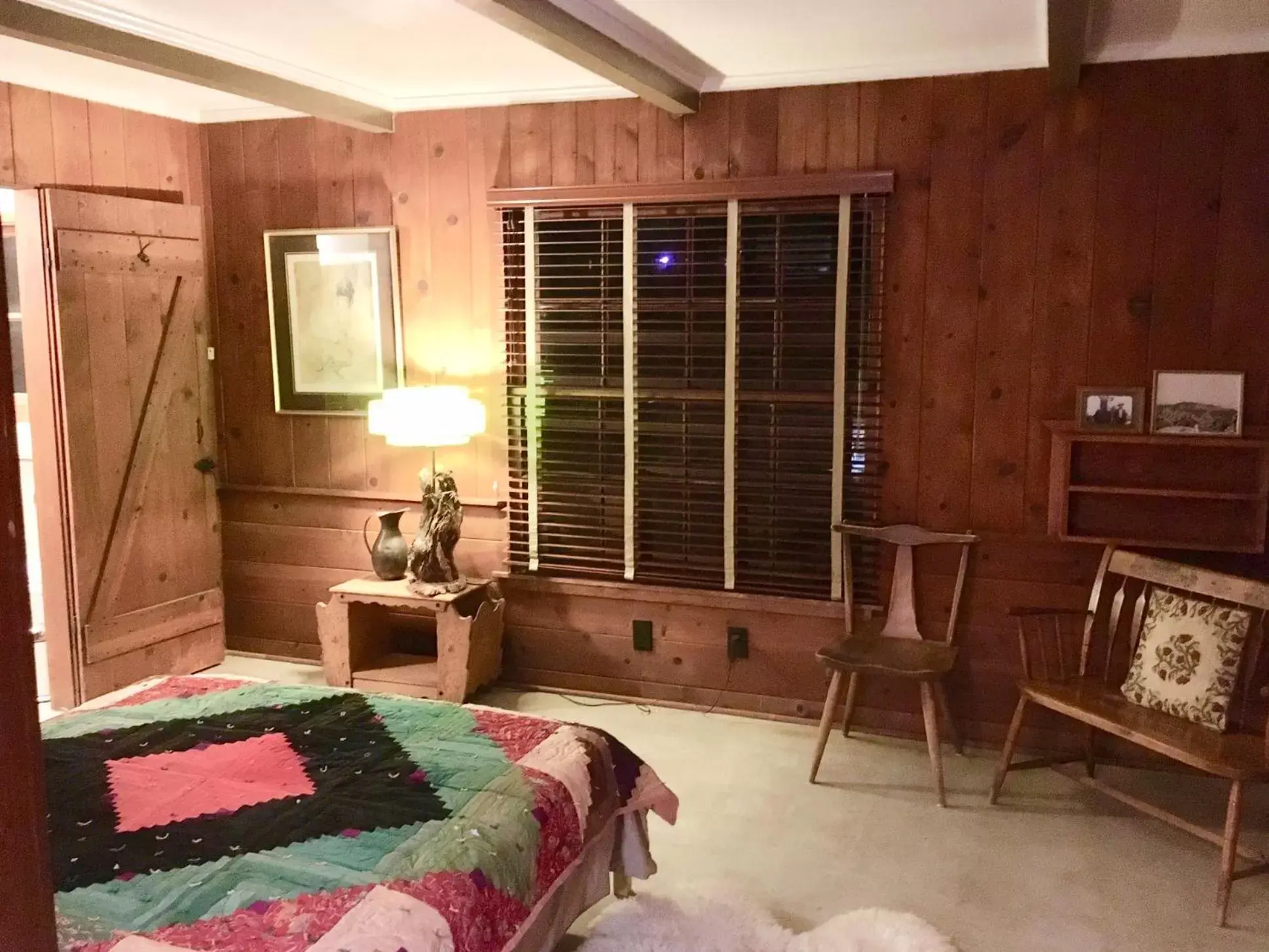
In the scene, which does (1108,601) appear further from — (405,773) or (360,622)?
(360,622)

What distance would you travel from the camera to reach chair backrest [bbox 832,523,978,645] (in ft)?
12.3

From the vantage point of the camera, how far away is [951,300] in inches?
146

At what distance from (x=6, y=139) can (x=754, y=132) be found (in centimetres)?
282

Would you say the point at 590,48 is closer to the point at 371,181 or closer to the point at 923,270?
the point at 923,270

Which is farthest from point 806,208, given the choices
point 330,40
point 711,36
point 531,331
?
point 330,40

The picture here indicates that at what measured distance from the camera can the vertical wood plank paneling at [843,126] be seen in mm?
3746

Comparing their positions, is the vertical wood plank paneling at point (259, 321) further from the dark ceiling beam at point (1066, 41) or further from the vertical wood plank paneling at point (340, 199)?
the dark ceiling beam at point (1066, 41)

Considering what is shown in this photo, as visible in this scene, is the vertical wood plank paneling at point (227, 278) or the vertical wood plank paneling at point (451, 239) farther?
the vertical wood plank paneling at point (227, 278)

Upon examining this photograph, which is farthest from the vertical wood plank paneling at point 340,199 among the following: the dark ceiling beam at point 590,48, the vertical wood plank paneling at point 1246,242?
the vertical wood plank paneling at point 1246,242

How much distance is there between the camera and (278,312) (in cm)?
461

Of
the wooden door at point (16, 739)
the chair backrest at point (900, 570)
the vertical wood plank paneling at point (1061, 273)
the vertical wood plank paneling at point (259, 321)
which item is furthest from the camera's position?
the vertical wood plank paneling at point (259, 321)

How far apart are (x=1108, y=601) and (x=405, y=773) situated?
8.52 ft

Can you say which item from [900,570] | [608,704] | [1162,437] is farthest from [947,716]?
[608,704]

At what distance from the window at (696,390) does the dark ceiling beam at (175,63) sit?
0.74 meters
